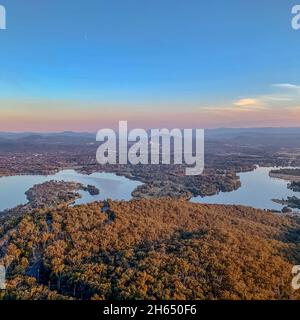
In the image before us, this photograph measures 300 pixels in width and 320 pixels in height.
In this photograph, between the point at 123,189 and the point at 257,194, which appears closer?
the point at 257,194

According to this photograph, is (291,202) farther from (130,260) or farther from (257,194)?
(130,260)

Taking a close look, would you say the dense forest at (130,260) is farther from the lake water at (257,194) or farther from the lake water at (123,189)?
the lake water at (257,194)

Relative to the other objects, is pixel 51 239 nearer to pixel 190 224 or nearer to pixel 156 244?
pixel 156 244

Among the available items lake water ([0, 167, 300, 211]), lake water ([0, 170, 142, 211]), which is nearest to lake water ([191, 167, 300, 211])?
lake water ([0, 167, 300, 211])

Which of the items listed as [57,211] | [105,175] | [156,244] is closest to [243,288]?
[156,244]

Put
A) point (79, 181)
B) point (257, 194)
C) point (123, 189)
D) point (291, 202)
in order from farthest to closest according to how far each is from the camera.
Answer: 1. point (79, 181)
2. point (123, 189)
3. point (257, 194)
4. point (291, 202)

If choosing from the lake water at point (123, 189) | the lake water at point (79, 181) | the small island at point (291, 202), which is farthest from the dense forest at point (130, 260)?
the small island at point (291, 202)

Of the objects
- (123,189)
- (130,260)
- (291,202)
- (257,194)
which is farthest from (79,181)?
(130,260)
